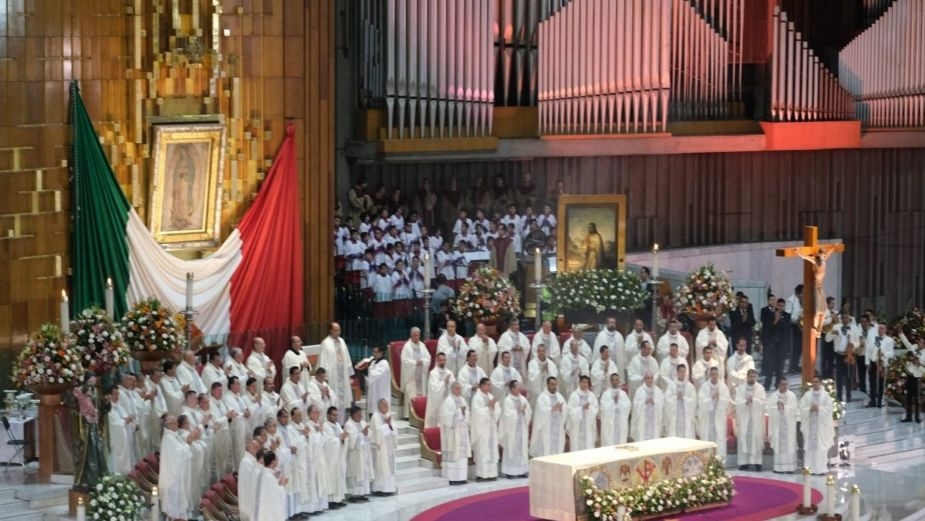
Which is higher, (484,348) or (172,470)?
(484,348)

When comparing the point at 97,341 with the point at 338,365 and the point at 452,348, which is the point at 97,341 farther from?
the point at 452,348

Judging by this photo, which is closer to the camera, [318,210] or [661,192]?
[318,210]

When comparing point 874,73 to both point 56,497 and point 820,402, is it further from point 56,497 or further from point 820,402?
point 56,497

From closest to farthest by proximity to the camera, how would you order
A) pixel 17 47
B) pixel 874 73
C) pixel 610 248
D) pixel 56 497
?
pixel 56 497 → pixel 17 47 → pixel 610 248 → pixel 874 73

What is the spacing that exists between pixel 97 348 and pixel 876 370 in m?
10.5

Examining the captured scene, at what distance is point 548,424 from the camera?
25250 millimetres

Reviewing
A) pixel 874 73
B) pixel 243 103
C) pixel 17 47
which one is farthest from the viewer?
pixel 874 73

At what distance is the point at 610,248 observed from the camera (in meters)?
29.0

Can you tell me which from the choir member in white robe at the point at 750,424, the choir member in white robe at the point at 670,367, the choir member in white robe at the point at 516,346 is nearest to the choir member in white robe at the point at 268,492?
the choir member in white robe at the point at 516,346

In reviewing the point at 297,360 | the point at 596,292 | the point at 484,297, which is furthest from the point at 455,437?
the point at 596,292

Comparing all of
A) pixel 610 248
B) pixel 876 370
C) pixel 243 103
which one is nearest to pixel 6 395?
pixel 243 103

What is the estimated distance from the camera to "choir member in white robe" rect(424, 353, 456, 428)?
25188 millimetres

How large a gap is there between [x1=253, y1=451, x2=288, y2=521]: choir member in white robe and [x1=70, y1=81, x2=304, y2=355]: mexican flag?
4005mm

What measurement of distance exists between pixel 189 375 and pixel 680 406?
590cm
